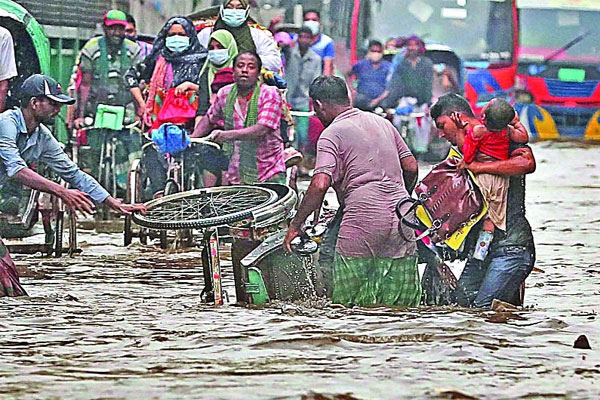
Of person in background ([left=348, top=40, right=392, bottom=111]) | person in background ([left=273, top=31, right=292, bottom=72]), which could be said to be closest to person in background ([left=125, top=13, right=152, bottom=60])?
person in background ([left=273, top=31, right=292, bottom=72])

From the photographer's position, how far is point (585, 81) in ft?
88.2

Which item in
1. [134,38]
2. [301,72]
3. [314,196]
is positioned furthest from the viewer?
[301,72]

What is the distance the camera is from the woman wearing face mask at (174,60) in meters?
12.1

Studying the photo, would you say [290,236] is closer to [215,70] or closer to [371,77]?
[215,70]

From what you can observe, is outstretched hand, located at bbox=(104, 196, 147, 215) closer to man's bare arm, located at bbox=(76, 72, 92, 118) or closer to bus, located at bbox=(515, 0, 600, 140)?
man's bare arm, located at bbox=(76, 72, 92, 118)

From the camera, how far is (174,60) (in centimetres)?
1225

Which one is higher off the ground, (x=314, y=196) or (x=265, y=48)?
(x=265, y=48)

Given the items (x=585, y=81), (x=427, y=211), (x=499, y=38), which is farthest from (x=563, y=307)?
(x=585, y=81)

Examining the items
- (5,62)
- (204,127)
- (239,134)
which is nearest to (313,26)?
(204,127)

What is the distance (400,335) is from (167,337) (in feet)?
4.18

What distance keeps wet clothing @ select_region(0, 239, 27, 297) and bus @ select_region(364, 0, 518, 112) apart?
633 inches

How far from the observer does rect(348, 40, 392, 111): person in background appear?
2192cm

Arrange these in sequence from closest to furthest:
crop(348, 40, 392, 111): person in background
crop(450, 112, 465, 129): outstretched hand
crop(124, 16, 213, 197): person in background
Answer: crop(450, 112, 465, 129): outstretched hand < crop(124, 16, 213, 197): person in background < crop(348, 40, 392, 111): person in background

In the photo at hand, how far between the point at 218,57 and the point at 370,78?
33.7 feet
